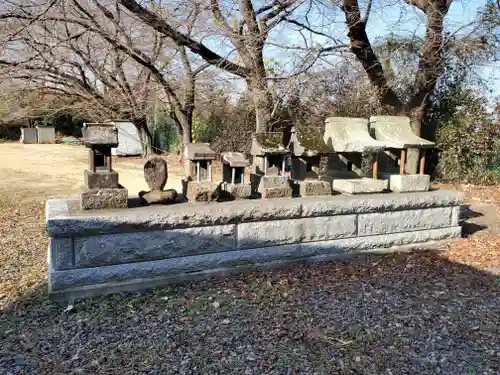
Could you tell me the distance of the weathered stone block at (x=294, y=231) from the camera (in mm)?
3578

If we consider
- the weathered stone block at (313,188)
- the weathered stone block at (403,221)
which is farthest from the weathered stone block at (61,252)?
the weathered stone block at (403,221)

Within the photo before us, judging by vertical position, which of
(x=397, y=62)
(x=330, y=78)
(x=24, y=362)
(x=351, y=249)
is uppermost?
(x=397, y=62)

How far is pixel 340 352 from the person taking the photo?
2385mm

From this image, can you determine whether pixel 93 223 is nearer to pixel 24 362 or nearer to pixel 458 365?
pixel 24 362

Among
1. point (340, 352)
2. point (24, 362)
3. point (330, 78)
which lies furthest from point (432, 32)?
point (24, 362)

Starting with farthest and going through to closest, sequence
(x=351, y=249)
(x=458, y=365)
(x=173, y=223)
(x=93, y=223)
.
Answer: (x=351, y=249)
(x=173, y=223)
(x=93, y=223)
(x=458, y=365)

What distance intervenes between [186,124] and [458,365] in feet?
34.4

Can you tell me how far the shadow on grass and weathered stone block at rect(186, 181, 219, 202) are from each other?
754 mm

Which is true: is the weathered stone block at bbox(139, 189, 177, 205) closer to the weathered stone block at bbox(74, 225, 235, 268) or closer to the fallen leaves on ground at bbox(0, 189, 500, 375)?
the weathered stone block at bbox(74, 225, 235, 268)

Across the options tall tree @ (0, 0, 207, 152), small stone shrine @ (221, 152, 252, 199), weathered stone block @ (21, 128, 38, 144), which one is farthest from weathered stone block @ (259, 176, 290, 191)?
weathered stone block @ (21, 128, 38, 144)

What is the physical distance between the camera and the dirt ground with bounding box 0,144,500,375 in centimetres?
228

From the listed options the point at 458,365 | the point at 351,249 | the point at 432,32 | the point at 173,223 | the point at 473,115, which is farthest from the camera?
the point at 473,115

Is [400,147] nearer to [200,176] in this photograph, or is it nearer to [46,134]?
[200,176]

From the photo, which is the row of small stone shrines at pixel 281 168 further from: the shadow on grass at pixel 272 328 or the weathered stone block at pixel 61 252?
the shadow on grass at pixel 272 328
